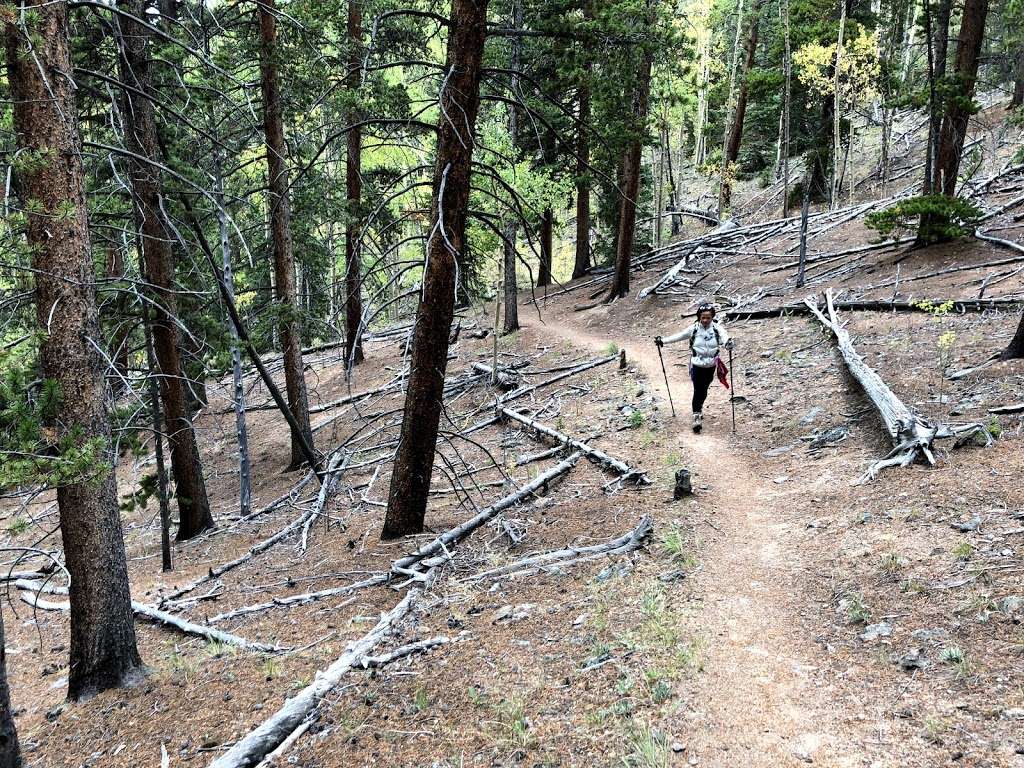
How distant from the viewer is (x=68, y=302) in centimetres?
523

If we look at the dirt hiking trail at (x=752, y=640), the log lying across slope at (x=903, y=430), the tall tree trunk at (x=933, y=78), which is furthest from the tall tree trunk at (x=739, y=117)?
the dirt hiking trail at (x=752, y=640)

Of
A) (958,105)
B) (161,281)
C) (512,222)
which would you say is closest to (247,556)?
(161,281)

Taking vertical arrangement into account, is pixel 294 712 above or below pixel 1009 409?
below

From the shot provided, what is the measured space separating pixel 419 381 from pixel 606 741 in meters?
4.63

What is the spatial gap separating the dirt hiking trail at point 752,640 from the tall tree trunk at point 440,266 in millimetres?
3690

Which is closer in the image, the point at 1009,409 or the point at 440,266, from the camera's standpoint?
the point at 440,266

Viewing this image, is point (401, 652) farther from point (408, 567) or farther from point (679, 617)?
point (679, 617)

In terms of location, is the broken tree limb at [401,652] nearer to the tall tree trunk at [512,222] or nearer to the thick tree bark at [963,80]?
the tall tree trunk at [512,222]

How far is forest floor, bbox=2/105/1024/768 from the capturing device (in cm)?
399

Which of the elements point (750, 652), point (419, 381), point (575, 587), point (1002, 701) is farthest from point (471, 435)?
point (1002, 701)

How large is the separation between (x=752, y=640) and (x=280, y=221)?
495 inches

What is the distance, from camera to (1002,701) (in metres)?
3.62

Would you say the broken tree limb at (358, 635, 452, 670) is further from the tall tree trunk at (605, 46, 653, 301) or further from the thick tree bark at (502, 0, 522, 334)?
the tall tree trunk at (605, 46, 653, 301)

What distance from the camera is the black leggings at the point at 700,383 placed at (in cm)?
1048
